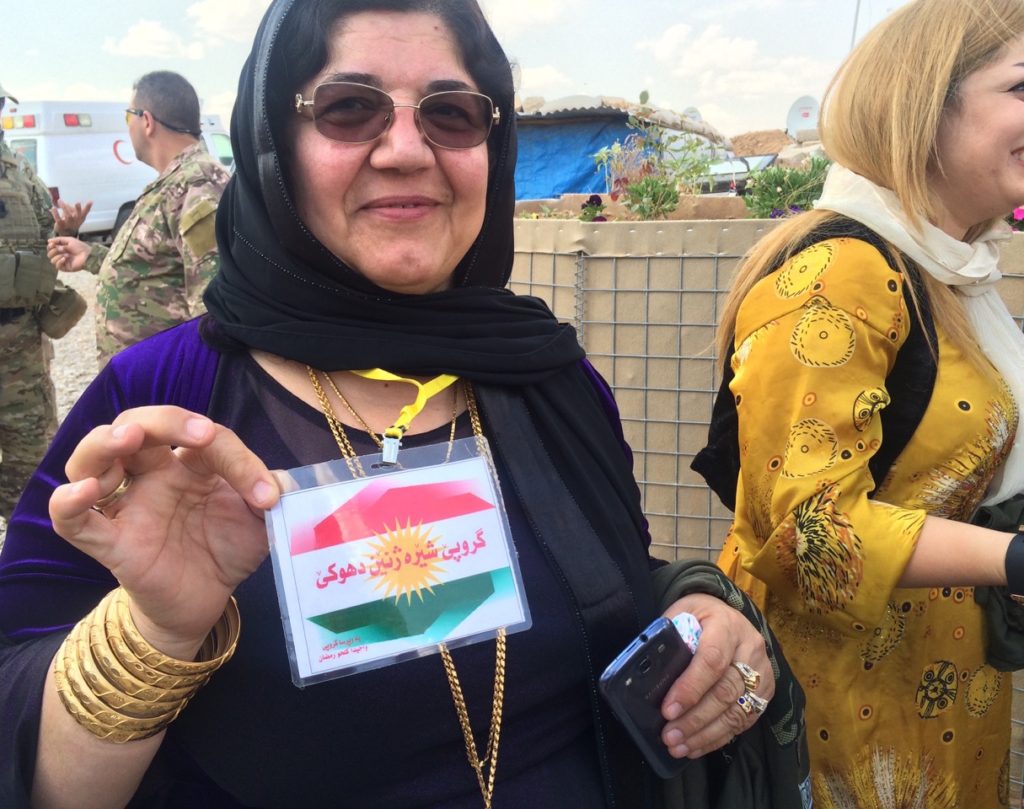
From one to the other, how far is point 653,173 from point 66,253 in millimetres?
3207

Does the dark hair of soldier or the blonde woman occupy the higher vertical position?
the dark hair of soldier

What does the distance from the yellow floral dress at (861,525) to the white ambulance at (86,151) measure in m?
13.5

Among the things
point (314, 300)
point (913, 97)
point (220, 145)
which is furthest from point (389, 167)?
point (220, 145)

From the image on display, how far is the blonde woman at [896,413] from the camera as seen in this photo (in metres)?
1.36

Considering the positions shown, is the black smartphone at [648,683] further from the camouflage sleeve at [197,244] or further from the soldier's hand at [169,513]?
the camouflage sleeve at [197,244]

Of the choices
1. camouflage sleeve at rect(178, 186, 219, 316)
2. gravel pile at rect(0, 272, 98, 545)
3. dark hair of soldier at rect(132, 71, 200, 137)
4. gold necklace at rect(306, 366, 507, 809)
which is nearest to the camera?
gold necklace at rect(306, 366, 507, 809)

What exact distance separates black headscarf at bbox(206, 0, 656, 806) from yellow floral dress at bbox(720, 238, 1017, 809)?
1.02 feet

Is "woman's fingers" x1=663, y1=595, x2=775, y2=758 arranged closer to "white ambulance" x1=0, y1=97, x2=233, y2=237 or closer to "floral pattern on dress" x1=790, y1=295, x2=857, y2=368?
"floral pattern on dress" x1=790, y1=295, x2=857, y2=368

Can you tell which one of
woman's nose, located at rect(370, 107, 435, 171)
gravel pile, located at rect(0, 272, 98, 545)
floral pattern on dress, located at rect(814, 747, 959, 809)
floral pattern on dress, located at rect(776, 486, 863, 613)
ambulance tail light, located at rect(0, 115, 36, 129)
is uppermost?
ambulance tail light, located at rect(0, 115, 36, 129)

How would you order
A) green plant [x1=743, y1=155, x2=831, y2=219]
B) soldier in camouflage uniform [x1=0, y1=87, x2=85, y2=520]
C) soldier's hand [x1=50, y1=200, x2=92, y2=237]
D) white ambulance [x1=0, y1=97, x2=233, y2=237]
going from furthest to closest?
1. white ambulance [x1=0, y1=97, x2=233, y2=237]
2. soldier's hand [x1=50, y1=200, x2=92, y2=237]
3. soldier in camouflage uniform [x1=0, y1=87, x2=85, y2=520]
4. green plant [x1=743, y1=155, x2=831, y2=219]

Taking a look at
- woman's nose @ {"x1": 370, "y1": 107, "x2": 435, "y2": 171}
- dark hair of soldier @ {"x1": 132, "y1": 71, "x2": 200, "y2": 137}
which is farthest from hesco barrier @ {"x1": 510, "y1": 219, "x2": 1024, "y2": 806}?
dark hair of soldier @ {"x1": 132, "y1": 71, "x2": 200, "y2": 137}

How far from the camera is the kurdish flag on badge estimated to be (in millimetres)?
902

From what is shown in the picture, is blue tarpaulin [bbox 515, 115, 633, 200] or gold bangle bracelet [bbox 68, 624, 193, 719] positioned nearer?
gold bangle bracelet [bbox 68, 624, 193, 719]

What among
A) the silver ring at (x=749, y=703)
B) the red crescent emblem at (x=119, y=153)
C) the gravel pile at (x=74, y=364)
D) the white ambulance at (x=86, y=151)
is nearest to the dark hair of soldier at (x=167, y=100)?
the gravel pile at (x=74, y=364)
